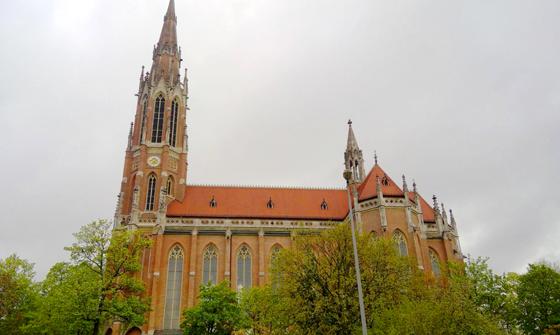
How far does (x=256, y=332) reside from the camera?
33.2 metres

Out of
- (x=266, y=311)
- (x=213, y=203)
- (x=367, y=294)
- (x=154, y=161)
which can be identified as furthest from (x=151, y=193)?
(x=367, y=294)

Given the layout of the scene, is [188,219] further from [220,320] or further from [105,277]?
[220,320]

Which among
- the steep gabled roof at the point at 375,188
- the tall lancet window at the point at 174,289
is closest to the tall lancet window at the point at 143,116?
the tall lancet window at the point at 174,289

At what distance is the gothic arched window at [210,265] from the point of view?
145 ft

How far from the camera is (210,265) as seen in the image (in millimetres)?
45062

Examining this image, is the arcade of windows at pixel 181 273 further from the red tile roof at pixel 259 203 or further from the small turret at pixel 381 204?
the small turret at pixel 381 204

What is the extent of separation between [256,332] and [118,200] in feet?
80.6

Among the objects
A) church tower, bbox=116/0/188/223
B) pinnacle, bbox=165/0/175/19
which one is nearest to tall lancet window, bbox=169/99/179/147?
church tower, bbox=116/0/188/223

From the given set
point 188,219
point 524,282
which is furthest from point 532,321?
point 188,219

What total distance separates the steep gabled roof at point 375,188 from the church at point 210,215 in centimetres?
12

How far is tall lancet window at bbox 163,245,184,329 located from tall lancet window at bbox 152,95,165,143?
48.1 feet

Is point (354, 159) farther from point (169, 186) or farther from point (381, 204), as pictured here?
point (169, 186)

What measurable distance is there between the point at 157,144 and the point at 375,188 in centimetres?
2660

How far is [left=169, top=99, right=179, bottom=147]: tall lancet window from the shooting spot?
52531 mm
